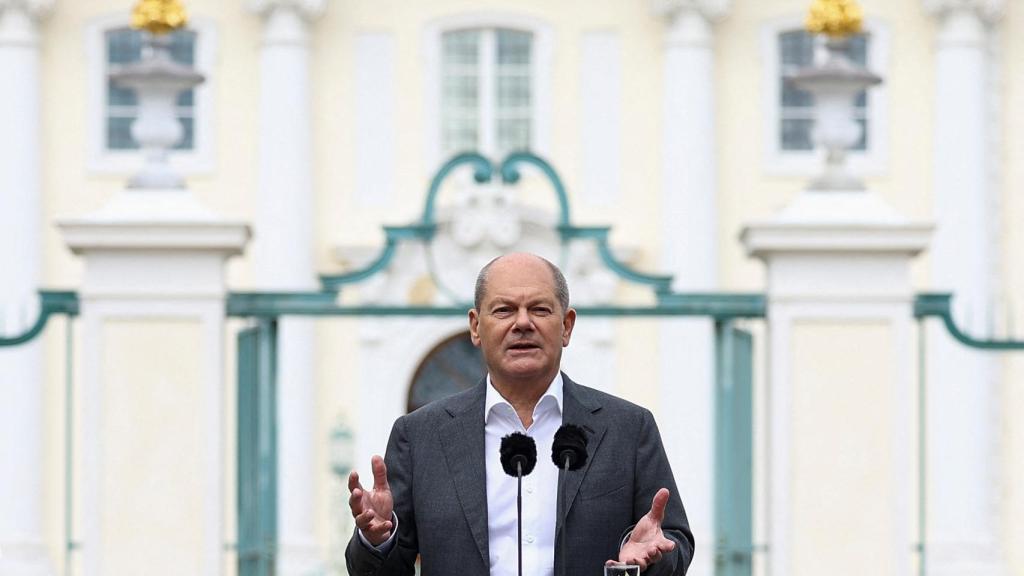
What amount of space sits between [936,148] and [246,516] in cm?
1483

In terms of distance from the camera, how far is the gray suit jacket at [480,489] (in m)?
6.25

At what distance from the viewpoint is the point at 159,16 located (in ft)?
38.5

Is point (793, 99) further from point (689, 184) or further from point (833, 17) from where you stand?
point (833, 17)

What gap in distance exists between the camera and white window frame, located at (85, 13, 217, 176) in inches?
992

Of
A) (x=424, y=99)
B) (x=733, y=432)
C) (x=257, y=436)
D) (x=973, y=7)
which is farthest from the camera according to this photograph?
(x=424, y=99)

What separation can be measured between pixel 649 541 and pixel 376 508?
66 centimetres

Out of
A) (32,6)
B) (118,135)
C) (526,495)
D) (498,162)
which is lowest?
(526,495)

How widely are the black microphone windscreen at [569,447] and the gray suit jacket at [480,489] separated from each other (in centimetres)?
21

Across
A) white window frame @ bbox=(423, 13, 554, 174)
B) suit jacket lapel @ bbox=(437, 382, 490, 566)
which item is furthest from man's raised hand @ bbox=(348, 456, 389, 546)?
Result: white window frame @ bbox=(423, 13, 554, 174)

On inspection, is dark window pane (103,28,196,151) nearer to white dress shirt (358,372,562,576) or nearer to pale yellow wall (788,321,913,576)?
pale yellow wall (788,321,913,576)

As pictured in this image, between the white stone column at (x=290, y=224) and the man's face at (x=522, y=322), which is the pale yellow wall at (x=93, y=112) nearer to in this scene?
the white stone column at (x=290, y=224)

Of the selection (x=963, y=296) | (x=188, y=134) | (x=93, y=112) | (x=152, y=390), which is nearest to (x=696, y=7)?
(x=963, y=296)

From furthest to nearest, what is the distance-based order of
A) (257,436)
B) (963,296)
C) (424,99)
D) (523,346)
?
(424,99)
(963,296)
(257,436)
(523,346)

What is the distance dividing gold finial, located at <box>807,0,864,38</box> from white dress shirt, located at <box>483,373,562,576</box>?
5719 mm
